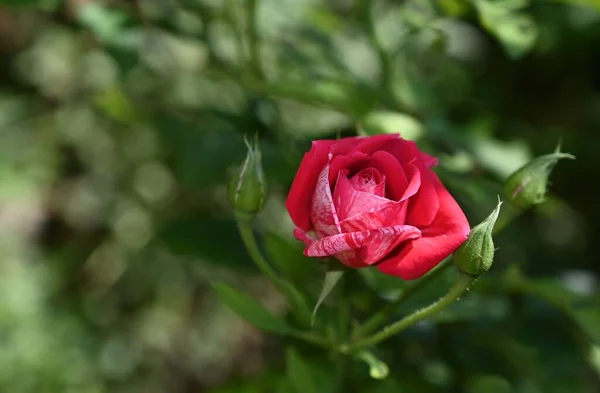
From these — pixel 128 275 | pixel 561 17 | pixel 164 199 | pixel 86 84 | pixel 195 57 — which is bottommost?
pixel 128 275

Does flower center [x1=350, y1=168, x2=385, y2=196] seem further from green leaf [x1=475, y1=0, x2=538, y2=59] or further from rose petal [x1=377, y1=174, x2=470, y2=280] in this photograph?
green leaf [x1=475, y1=0, x2=538, y2=59]

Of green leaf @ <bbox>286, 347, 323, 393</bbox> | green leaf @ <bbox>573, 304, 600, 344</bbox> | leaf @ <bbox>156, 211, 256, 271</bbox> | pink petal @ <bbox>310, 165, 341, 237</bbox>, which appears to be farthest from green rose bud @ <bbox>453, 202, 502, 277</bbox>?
leaf @ <bbox>156, 211, 256, 271</bbox>

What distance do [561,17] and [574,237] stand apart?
58 centimetres

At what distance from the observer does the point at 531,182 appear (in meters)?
0.75

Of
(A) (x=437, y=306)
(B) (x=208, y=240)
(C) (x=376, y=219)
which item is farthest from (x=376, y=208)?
(B) (x=208, y=240)

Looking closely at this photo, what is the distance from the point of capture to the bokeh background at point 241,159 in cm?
105

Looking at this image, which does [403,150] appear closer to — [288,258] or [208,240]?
[288,258]

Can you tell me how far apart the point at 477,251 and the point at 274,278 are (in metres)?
0.22

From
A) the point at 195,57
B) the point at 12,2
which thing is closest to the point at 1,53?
the point at 195,57

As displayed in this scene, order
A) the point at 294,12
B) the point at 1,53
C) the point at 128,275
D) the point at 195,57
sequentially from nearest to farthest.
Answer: the point at 294,12
the point at 195,57
the point at 128,275
the point at 1,53

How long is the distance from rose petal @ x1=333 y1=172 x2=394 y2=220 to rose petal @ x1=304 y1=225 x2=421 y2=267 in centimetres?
2

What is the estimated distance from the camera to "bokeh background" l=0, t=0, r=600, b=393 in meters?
1.05

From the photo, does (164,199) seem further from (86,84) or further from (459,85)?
(459,85)

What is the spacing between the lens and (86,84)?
201 cm
